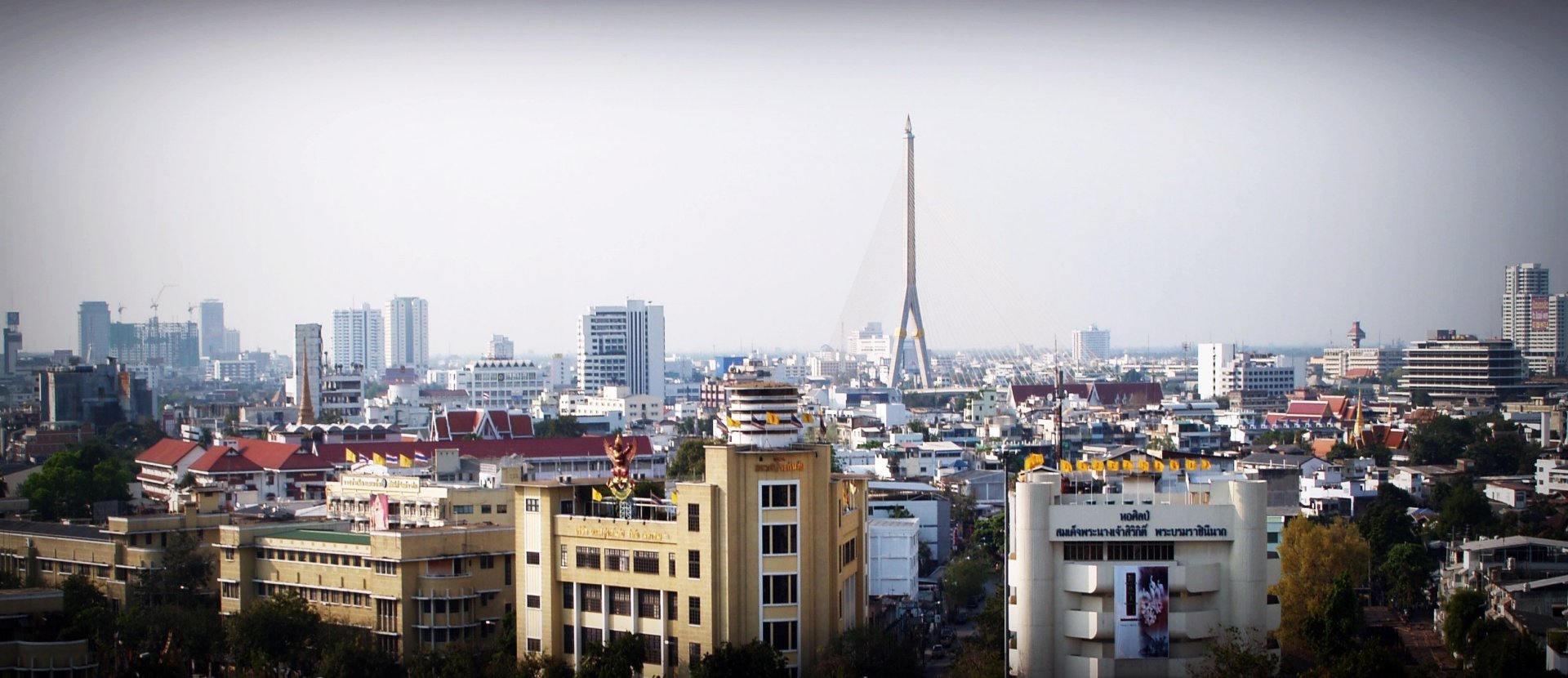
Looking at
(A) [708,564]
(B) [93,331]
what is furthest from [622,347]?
(A) [708,564]

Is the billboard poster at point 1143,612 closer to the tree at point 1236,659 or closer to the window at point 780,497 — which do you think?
the tree at point 1236,659

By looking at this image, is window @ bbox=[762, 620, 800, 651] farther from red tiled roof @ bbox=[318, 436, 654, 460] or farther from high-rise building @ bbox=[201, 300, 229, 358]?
high-rise building @ bbox=[201, 300, 229, 358]

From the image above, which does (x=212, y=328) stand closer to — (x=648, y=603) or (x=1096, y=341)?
(x=1096, y=341)

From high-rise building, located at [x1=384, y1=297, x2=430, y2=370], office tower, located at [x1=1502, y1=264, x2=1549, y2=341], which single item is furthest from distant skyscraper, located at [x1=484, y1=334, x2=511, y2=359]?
office tower, located at [x1=1502, y1=264, x2=1549, y2=341]

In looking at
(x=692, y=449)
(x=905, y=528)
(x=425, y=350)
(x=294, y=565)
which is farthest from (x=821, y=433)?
(x=425, y=350)

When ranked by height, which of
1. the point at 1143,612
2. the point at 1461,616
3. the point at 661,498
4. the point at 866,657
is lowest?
the point at 1461,616
